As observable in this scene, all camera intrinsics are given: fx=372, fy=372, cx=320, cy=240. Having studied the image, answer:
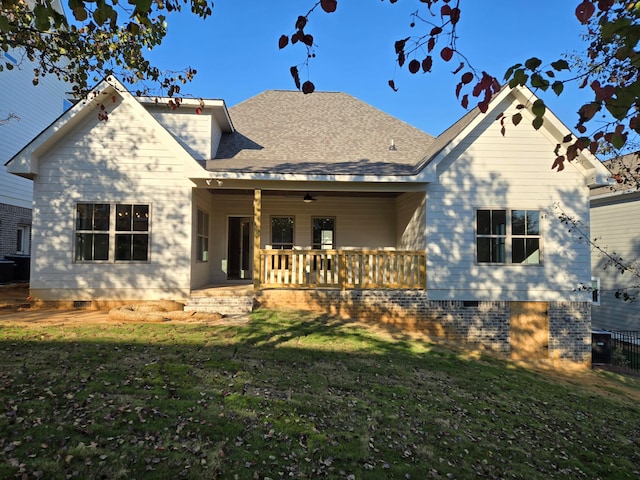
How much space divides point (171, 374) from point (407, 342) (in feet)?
17.2

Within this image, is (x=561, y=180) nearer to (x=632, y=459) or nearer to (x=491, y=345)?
(x=491, y=345)

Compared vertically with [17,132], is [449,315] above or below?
below

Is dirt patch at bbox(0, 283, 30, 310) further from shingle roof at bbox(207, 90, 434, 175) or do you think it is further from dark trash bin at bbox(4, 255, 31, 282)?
shingle roof at bbox(207, 90, 434, 175)

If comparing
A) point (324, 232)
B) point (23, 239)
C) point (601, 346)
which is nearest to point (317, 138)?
point (324, 232)

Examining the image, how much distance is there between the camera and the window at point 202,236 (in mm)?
11305

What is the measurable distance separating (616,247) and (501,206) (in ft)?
23.9

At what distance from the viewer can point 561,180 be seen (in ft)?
35.3

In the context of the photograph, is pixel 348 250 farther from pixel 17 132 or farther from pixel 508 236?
pixel 17 132

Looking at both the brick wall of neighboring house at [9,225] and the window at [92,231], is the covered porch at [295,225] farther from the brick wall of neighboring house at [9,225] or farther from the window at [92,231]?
the brick wall of neighboring house at [9,225]

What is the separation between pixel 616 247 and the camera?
1434 centimetres

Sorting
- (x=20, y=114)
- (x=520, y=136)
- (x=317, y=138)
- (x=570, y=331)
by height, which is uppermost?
(x=20, y=114)

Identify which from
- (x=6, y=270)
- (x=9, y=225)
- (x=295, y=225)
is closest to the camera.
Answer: (x=295, y=225)

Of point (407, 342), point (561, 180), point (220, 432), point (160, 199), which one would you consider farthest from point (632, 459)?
point (160, 199)

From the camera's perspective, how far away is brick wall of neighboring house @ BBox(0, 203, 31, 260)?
15375mm
